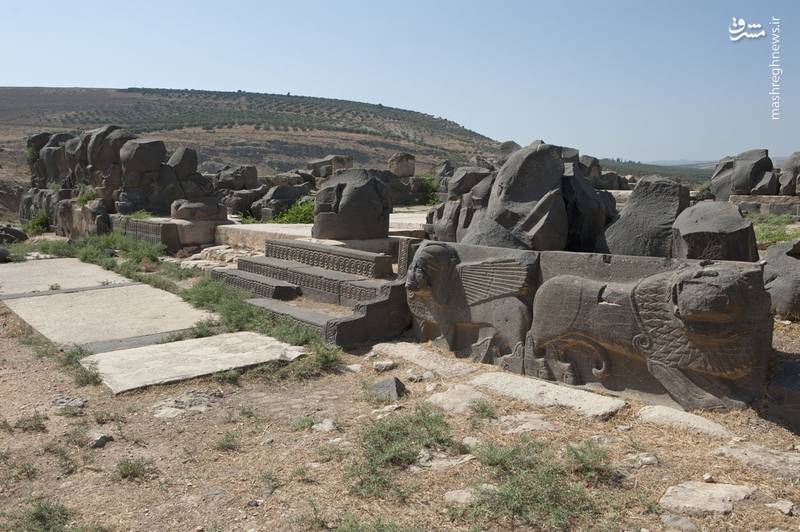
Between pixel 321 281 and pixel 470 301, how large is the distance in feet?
8.17

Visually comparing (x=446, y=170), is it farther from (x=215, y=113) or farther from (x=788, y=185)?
(x=215, y=113)

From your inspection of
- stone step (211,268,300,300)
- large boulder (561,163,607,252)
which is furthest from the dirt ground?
stone step (211,268,300,300)

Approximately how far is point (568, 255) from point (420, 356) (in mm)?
1438

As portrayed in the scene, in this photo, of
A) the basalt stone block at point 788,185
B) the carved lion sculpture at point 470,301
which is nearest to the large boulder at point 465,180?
the carved lion sculpture at point 470,301

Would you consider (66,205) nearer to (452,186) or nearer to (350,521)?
(452,186)

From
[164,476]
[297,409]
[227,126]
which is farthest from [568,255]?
[227,126]

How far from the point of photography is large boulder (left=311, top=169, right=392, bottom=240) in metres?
9.16

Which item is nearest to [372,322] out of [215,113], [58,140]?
[58,140]

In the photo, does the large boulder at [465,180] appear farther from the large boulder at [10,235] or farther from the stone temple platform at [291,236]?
the large boulder at [10,235]

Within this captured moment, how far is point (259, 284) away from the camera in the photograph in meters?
7.50

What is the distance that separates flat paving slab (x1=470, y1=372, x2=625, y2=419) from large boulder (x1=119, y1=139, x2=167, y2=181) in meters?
11.1

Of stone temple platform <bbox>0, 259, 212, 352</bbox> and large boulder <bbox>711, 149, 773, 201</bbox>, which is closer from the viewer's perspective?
stone temple platform <bbox>0, 259, 212, 352</bbox>

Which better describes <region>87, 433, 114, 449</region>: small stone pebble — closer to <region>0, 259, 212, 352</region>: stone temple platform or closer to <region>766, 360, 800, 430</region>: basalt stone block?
<region>0, 259, 212, 352</region>: stone temple platform

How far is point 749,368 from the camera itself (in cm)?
350
